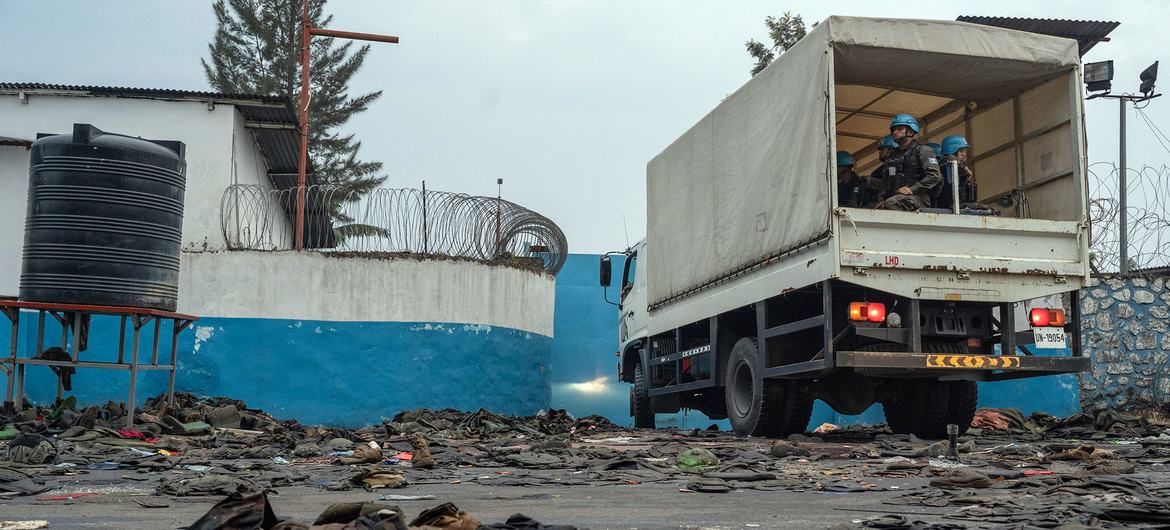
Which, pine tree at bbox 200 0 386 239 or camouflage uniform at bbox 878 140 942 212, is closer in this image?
camouflage uniform at bbox 878 140 942 212

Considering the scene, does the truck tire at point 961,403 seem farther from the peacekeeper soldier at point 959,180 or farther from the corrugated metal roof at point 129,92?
the corrugated metal roof at point 129,92

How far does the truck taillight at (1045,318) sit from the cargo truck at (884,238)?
0.01 metres

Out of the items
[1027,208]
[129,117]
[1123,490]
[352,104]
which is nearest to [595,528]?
[1123,490]

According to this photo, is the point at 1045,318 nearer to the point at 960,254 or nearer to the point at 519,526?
the point at 960,254

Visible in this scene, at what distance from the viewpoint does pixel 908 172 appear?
9.95 metres

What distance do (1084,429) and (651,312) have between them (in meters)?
5.18

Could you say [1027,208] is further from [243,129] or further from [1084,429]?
[243,129]

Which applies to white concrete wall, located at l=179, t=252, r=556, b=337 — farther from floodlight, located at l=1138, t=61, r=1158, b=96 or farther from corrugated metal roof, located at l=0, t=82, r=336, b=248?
floodlight, located at l=1138, t=61, r=1158, b=96

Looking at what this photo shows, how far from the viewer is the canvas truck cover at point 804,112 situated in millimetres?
9148

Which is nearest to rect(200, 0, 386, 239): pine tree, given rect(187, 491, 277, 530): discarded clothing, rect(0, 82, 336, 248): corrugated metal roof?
rect(0, 82, 336, 248): corrugated metal roof

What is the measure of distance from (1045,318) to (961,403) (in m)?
1.40

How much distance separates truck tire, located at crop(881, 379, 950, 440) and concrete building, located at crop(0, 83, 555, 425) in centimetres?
602

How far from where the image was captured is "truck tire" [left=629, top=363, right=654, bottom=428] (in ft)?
48.3

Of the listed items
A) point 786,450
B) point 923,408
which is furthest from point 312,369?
point 786,450
